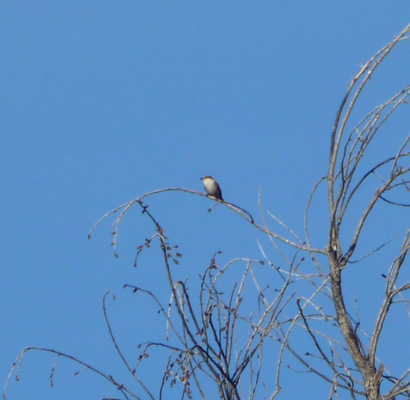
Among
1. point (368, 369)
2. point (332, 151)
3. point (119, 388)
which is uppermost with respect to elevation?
point (332, 151)

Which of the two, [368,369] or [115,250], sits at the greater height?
[115,250]

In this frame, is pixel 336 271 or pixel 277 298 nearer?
pixel 277 298

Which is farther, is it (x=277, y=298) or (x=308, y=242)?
(x=308, y=242)

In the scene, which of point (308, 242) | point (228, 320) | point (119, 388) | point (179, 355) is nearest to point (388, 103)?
point (308, 242)

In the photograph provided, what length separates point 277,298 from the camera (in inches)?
157

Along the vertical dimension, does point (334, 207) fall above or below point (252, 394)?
above

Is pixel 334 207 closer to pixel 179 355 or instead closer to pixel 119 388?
pixel 179 355

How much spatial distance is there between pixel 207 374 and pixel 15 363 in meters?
0.86

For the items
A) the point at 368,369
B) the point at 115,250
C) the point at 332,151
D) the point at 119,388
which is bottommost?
the point at 119,388

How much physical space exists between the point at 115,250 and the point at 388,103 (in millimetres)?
1381

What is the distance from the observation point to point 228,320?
13.4 feet

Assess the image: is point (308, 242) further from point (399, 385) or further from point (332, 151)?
point (399, 385)

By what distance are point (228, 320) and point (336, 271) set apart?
0.55 metres

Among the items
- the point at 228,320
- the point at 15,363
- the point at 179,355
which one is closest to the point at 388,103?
the point at 228,320
